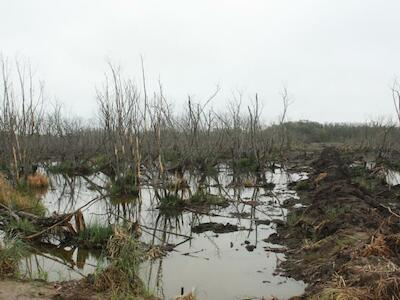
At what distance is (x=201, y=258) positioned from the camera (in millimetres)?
8617

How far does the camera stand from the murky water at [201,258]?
698 cm

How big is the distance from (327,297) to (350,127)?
49.4 metres

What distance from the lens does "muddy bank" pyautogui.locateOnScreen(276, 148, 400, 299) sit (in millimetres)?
5004

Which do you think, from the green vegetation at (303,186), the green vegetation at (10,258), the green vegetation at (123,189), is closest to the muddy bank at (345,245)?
the green vegetation at (303,186)

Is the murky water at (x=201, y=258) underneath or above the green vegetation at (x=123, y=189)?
underneath

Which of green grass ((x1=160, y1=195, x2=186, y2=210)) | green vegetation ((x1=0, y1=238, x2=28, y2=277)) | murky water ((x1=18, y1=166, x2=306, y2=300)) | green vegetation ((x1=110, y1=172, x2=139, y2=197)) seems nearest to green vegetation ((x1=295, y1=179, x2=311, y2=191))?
murky water ((x1=18, y1=166, x2=306, y2=300))

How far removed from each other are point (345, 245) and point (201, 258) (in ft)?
9.18

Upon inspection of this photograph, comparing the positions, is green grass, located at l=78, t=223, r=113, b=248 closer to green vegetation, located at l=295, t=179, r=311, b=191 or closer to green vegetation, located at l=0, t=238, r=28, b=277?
green vegetation, located at l=0, t=238, r=28, b=277

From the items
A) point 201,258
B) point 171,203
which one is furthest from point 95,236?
point 171,203

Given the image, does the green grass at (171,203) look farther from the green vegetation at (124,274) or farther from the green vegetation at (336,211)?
the green vegetation at (124,274)

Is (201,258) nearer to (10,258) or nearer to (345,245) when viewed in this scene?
(345,245)

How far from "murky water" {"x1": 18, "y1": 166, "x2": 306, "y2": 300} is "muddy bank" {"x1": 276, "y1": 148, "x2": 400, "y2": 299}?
459mm

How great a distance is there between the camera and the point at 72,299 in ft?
18.5

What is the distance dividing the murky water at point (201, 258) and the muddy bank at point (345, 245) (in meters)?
0.46
